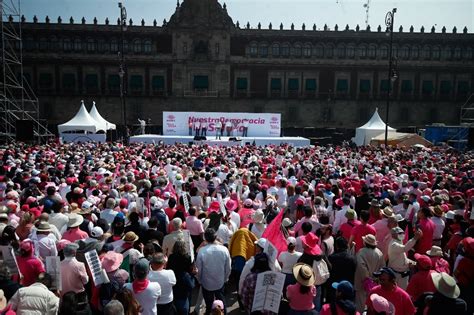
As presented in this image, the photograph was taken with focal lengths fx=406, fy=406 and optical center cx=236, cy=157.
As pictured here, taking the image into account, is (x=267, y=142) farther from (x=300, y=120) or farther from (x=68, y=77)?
(x=68, y=77)

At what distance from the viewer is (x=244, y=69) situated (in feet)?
167

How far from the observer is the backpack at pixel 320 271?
19.2 ft

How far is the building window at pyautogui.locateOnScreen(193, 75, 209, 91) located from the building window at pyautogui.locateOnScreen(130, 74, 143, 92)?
6699 mm

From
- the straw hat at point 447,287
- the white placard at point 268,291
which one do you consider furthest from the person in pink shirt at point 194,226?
the straw hat at point 447,287

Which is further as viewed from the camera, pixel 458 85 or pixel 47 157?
pixel 458 85

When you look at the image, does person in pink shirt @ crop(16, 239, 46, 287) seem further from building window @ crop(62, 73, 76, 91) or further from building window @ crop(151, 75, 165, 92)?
building window @ crop(62, 73, 76, 91)

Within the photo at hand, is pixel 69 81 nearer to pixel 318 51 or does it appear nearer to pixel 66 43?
pixel 66 43

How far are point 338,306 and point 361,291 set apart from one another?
2.03m

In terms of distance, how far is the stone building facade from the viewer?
161 feet

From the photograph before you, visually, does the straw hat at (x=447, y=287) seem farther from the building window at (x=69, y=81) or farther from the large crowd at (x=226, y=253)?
the building window at (x=69, y=81)

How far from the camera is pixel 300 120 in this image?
168 ft

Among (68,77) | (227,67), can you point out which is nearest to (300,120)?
(227,67)

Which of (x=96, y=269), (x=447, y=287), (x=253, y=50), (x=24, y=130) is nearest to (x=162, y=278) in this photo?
(x=96, y=269)

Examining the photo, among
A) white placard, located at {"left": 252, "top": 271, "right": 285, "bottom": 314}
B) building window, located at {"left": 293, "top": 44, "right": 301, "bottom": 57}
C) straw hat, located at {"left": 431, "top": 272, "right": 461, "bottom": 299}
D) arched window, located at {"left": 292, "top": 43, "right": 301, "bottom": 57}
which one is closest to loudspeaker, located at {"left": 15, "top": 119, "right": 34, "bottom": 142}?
white placard, located at {"left": 252, "top": 271, "right": 285, "bottom": 314}
